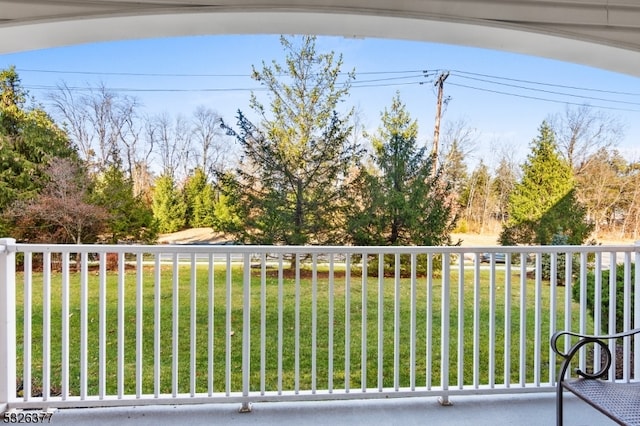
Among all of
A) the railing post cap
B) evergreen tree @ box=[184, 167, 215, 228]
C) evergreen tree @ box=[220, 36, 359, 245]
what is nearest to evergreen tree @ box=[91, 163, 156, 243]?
evergreen tree @ box=[184, 167, 215, 228]

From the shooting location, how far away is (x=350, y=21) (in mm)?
2070

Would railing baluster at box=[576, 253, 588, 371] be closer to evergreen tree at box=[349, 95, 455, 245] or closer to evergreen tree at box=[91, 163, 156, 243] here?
evergreen tree at box=[349, 95, 455, 245]

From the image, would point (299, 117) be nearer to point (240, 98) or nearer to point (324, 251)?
point (240, 98)

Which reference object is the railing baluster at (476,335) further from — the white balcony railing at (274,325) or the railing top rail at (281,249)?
the railing top rail at (281,249)

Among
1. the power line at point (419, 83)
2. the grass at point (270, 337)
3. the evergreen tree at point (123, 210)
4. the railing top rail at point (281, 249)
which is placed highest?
the power line at point (419, 83)

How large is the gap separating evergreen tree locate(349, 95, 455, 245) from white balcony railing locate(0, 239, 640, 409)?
32cm

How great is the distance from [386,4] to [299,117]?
7.08ft

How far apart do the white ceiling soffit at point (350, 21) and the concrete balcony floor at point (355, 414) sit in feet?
7.02

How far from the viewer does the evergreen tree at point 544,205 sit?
394 cm

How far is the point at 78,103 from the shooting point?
3752mm

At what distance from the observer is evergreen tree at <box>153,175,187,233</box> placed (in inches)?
146

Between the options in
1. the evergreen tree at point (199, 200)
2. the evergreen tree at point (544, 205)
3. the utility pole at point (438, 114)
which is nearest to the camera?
the evergreen tree at point (199, 200)

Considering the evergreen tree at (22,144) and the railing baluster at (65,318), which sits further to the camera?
the evergreen tree at (22,144)

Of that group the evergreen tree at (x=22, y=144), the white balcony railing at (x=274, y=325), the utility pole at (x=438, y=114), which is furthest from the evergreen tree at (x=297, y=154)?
the evergreen tree at (x=22, y=144)
